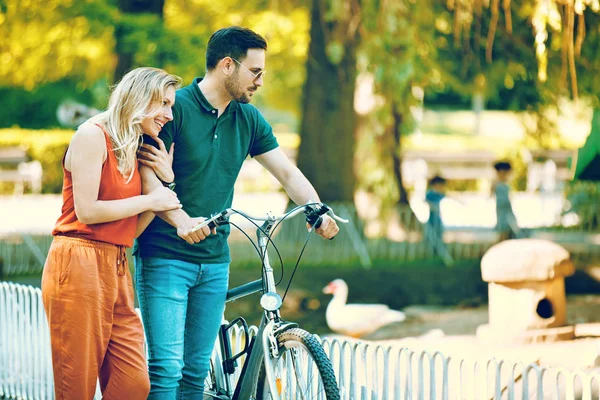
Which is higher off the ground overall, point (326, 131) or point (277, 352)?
point (326, 131)

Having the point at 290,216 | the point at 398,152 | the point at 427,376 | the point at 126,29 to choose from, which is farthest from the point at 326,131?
the point at 290,216

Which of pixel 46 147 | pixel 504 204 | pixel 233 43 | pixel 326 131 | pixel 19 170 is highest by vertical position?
pixel 46 147

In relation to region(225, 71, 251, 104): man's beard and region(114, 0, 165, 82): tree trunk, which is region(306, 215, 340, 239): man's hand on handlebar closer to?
region(225, 71, 251, 104): man's beard

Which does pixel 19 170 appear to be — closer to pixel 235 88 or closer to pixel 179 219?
pixel 235 88

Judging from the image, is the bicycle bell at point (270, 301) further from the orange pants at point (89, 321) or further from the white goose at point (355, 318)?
the white goose at point (355, 318)

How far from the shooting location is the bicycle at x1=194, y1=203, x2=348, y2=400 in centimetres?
396

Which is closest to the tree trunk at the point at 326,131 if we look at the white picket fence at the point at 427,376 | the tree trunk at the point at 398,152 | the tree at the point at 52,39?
the tree trunk at the point at 398,152

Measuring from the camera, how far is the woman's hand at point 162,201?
4.15 m

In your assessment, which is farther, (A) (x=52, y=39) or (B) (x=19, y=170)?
(B) (x=19, y=170)

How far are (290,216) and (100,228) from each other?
31.6 inches

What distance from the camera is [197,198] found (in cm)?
442

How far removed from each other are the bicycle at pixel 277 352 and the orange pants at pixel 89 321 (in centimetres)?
48

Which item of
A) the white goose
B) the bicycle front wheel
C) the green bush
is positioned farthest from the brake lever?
the green bush

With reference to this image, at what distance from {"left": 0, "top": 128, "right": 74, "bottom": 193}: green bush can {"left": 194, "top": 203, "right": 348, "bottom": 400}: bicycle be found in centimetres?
2495
